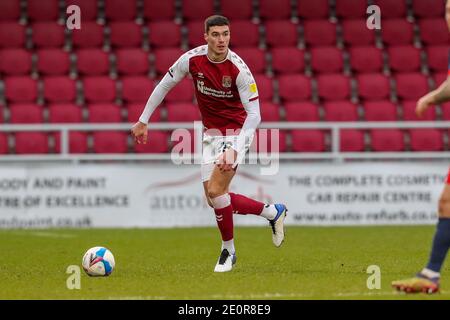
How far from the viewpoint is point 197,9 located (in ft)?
66.8

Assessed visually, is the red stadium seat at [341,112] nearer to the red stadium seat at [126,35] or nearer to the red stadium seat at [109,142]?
the red stadium seat at [109,142]

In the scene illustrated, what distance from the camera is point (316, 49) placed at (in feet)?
64.7

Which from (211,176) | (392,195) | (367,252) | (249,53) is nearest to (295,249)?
(367,252)

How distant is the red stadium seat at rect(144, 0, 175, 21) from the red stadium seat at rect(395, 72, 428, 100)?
15.4ft

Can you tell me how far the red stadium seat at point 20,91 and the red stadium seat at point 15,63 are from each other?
53cm

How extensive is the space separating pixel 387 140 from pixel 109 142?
15.4 ft

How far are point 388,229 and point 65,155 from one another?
16.2 feet

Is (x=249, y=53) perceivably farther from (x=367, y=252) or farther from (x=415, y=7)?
(x=367, y=252)

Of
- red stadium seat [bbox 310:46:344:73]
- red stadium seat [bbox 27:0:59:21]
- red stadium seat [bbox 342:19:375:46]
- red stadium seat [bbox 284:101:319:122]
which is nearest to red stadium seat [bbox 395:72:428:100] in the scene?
red stadium seat [bbox 310:46:344:73]

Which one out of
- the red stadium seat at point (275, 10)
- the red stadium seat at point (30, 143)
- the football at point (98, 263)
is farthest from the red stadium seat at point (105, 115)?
the football at point (98, 263)

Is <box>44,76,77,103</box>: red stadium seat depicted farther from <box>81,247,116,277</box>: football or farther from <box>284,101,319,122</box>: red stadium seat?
<box>81,247,116,277</box>: football

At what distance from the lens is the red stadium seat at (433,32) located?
20188mm

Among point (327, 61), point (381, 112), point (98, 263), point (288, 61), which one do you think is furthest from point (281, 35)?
point (98, 263)

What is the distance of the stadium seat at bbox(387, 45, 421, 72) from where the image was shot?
64.7 feet
